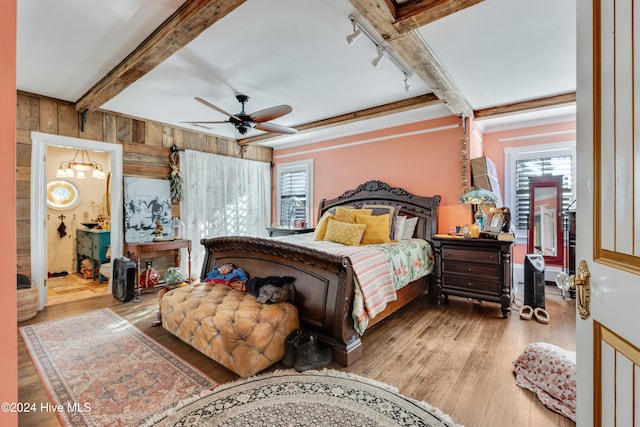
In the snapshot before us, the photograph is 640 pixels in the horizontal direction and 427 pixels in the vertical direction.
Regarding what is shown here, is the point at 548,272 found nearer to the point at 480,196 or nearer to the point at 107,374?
the point at 480,196

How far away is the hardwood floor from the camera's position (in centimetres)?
179

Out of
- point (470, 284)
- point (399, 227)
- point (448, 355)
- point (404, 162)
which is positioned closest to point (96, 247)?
point (399, 227)

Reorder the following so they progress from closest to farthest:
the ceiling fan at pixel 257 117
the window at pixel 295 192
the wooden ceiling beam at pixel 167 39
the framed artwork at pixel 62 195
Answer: the wooden ceiling beam at pixel 167 39, the ceiling fan at pixel 257 117, the framed artwork at pixel 62 195, the window at pixel 295 192

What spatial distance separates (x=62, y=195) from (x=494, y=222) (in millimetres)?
7484

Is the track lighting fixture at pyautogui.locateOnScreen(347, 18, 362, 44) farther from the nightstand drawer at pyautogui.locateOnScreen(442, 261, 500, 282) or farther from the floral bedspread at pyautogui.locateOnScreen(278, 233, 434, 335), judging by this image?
the nightstand drawer at pyautogui.locateOnScreen(442, 261, 500, 282)

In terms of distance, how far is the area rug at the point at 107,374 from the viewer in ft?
5.87

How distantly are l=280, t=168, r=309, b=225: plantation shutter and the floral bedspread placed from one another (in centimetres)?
245

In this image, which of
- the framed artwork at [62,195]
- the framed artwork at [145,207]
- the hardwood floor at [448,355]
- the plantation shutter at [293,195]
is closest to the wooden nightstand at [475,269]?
the hardwood floor at [448,355]

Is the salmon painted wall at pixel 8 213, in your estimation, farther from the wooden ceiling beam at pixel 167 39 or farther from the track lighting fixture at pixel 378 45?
the track lighting fixture at pixel 378 45

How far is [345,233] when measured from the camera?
3.62 meters

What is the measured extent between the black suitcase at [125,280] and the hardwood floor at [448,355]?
16 cm

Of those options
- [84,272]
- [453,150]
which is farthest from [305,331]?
[84,272]

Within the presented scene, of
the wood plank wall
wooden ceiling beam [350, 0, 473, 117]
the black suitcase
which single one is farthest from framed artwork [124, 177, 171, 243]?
wooden ceiling beam [350, 0, 473, 117]

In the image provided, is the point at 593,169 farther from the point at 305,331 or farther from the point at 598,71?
the point at 305,331
